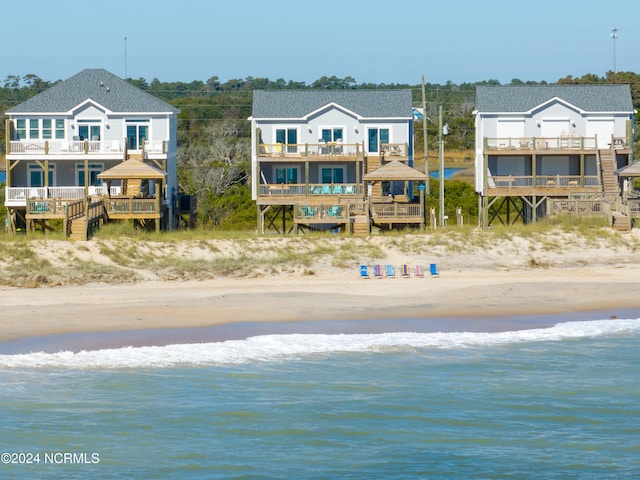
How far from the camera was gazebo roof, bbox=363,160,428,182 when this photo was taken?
46.0 meters

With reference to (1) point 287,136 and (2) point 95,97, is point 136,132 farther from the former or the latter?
(1) point 287,136

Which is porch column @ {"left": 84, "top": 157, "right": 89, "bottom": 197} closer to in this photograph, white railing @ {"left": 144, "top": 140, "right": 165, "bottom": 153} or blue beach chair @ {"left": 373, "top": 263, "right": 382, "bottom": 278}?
white railing @ {"left": 144, "top": 140, "right": 165, "bottom": 153}

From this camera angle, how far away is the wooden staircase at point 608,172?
48.3 m

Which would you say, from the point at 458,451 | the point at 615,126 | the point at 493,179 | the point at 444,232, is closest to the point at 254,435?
the point at 458,451

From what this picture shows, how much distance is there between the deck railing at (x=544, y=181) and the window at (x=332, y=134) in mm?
6988

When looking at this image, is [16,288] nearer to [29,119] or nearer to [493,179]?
[29,119]

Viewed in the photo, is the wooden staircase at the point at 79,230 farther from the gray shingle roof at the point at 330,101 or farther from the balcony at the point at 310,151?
the gray shingle roof at the point at 330,101

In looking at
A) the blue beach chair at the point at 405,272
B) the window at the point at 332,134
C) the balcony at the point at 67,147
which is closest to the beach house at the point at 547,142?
the window at the point at 332,134

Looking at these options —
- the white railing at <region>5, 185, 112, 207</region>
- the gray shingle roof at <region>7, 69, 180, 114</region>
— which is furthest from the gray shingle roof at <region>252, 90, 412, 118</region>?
the white railing at <region>5, 185, 112, 207</region>

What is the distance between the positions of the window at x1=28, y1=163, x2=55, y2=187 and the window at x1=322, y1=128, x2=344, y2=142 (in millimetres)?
12135

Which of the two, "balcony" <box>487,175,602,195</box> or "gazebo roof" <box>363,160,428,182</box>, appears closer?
"gazebo roof" <box>363,160,428,182</box>

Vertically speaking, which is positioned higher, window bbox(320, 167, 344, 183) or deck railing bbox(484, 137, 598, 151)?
deck railing bbox(484, 137, 598, 151)

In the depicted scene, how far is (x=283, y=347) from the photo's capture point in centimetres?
2831

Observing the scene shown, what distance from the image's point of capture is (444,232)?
4222 centimetres
